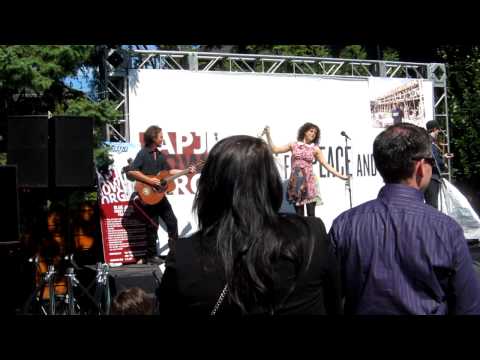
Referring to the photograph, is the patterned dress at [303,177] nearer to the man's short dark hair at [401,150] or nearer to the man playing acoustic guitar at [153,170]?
the man playing acoustic guitar at [153,170]

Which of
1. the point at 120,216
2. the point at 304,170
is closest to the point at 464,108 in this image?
the point at 304,170

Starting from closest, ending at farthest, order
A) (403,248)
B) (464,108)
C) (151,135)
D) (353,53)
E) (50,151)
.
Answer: (403,248)
(50,151)
(151,135)
(464,108)
(353,53)

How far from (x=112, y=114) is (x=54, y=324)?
7.71 metres

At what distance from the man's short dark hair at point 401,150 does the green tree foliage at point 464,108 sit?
45.2 feet

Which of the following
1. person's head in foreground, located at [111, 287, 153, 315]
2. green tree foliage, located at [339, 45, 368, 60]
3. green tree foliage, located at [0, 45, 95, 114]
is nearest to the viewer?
person's head in foreground, located at [111, 287, 153, 315]

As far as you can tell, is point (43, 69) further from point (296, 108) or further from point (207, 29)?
point (207, 29)

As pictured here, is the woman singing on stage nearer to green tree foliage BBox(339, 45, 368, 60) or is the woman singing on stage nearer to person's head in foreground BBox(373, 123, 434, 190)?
person's head in foreground BBox(373, 123, 434, 190)

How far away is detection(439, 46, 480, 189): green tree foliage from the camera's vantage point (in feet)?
50.5

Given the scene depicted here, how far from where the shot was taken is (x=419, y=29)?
2.39 m

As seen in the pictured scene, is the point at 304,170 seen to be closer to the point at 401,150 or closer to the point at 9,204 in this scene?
the point at 9,204

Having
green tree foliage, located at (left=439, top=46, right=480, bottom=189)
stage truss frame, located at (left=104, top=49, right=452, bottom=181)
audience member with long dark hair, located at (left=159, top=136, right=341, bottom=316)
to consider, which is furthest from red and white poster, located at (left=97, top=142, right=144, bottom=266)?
green tree foliage, located at (left=439, top=46, right=480, bottom=189)

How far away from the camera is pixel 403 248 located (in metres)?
2.06

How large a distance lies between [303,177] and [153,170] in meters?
1.92

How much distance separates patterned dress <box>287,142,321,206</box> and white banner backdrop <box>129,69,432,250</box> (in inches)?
43.6
